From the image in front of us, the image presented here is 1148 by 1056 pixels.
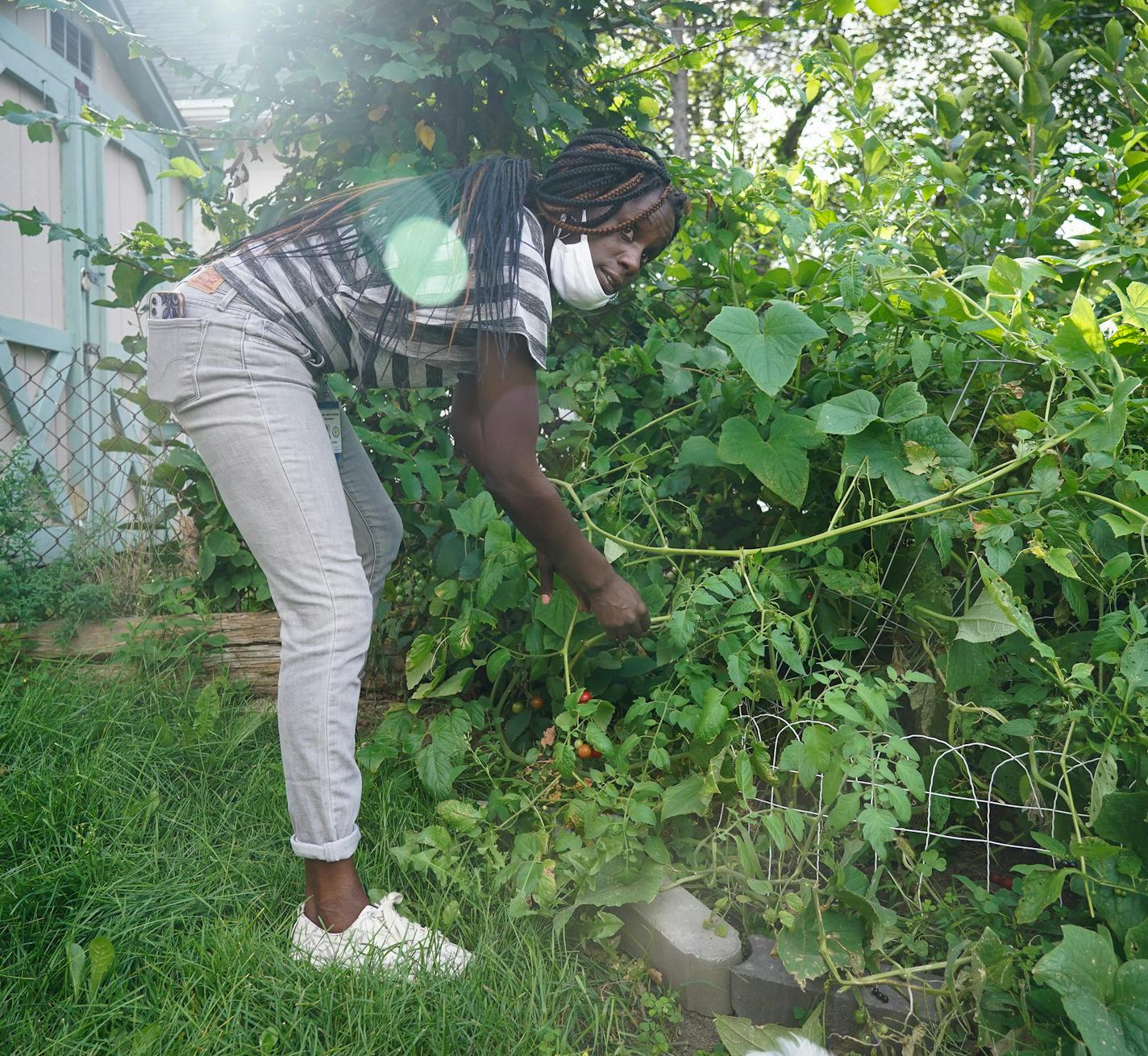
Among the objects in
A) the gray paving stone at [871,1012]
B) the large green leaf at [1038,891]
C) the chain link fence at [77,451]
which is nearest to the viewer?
the large green leaf at [1038,891]

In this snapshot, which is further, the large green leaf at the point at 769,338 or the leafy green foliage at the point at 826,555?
the large green leaf at the point at 769,338

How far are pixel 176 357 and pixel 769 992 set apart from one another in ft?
4.96

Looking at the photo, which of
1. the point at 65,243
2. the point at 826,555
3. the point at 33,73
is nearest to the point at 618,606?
the point at 826,555

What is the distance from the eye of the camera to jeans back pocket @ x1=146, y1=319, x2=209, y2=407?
5.51 ft

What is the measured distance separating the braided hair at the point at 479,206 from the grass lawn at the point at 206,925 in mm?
1042

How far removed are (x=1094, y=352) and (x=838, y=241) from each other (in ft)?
2.70

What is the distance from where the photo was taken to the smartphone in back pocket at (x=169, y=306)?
66.8 inches

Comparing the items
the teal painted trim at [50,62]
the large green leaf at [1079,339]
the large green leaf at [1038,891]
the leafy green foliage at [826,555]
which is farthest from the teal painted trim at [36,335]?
the large green leaf at [1038,891]

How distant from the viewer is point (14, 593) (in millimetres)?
3141

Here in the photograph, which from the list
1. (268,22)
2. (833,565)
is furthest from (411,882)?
(268,22)

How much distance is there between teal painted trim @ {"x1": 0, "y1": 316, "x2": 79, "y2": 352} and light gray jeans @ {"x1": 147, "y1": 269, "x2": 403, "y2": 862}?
12.8ft

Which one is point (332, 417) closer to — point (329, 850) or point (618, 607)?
point (618, 607)

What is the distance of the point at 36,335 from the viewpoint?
534cm

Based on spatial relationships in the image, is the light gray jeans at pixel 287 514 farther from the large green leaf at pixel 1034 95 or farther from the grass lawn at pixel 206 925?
the large green leaf at pixel 1034 95
